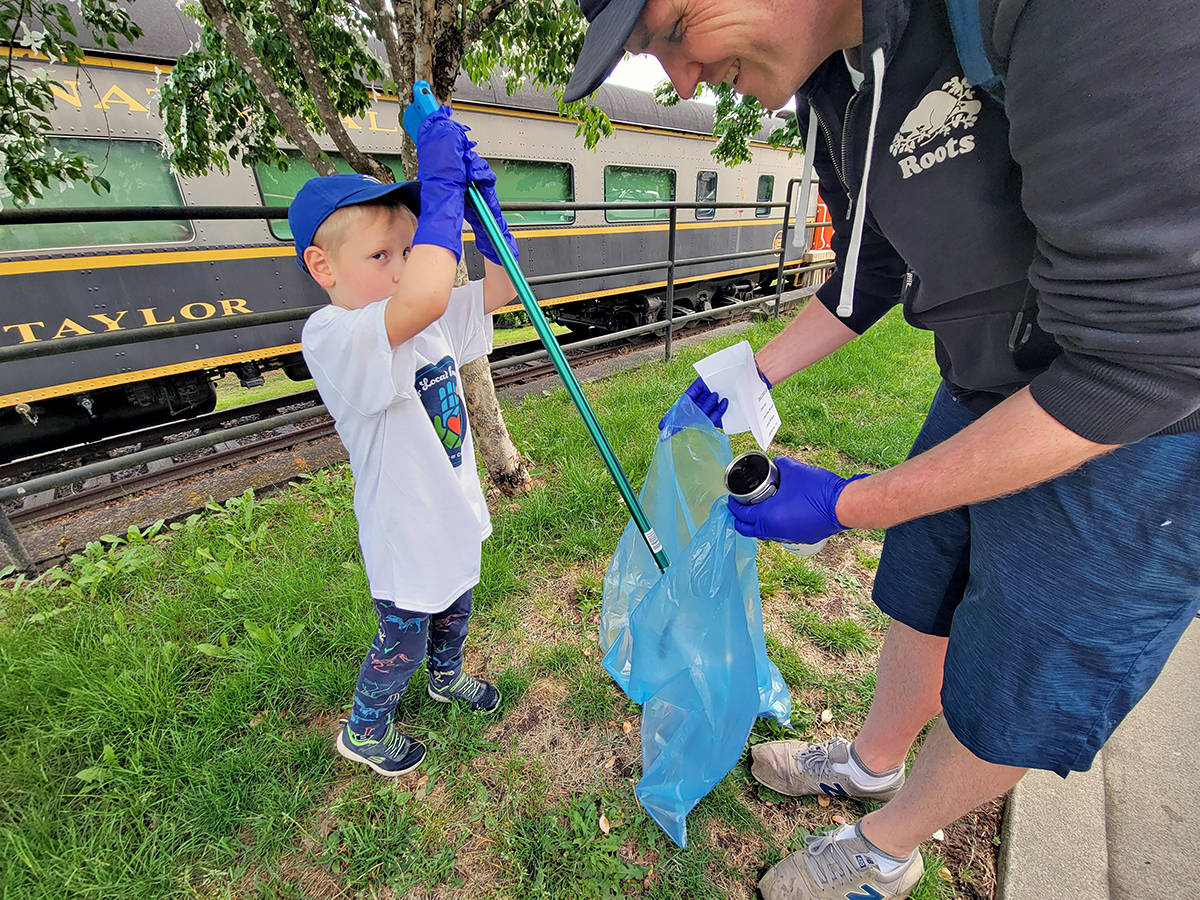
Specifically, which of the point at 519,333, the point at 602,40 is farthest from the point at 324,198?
the point at 519,333

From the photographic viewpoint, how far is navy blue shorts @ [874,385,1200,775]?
0.75m

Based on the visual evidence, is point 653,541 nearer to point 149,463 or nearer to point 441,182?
point 441,182

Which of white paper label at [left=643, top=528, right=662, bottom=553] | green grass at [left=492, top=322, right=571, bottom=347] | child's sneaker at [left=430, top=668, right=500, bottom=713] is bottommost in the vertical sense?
green grass at [left=492, top=322, right=571, bottom=347]

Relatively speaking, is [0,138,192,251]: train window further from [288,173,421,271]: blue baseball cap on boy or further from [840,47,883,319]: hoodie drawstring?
[840,47,883,319]: hoodie drawstring

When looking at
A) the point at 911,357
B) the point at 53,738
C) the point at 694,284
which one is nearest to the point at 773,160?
the point at 694,284

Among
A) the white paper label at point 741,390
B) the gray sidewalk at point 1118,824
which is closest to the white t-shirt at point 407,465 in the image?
the white paper label at point 741,390

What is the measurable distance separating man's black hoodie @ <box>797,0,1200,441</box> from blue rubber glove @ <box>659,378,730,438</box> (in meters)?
0.60

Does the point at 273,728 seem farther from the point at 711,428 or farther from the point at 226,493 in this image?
the point at 226,493

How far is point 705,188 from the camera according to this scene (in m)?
8.35

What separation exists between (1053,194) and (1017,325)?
24cm

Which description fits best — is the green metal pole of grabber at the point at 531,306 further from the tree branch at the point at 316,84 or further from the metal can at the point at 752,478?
the tree branch at the point at 316,84

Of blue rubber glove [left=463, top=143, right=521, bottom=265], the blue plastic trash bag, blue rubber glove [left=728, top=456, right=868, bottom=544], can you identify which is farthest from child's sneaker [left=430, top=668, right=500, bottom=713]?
blue rubber glove [left=463, top=143, right=521, bottom=265]

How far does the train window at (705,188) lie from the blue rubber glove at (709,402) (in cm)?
762

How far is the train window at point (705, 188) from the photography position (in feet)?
26.8
